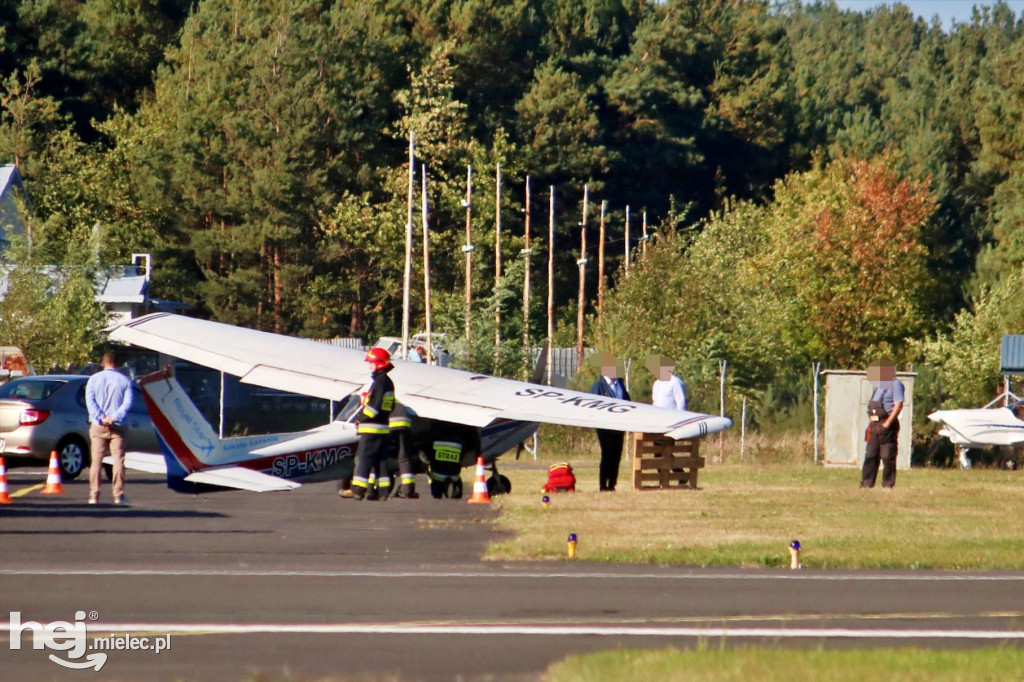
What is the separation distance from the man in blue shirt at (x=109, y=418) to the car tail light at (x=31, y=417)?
4.67 meters

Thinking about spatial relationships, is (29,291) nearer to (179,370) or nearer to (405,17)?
(179,370)

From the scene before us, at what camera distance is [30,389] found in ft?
73.3

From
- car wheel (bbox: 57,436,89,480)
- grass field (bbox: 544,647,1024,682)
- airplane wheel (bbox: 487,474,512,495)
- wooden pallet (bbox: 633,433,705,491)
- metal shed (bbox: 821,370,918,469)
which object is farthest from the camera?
metal shed (bbox: 821,370,918,469)

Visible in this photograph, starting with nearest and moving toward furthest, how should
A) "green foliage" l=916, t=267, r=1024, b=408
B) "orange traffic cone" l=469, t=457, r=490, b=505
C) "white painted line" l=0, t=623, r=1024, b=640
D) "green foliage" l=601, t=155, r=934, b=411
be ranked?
"white painted line" l=0, t=623, r=1024, b=640
"orange traffic cone" l=469, t=457, r=490, b=505
"green foliage" l=916, t=267, r=1024, b=408
"green foliage" l=601, t=155, r=934, b=411

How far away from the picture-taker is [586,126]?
248 ft

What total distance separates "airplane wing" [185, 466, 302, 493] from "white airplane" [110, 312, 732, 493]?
0.04 ft

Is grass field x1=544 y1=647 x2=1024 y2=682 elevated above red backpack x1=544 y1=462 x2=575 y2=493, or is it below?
below

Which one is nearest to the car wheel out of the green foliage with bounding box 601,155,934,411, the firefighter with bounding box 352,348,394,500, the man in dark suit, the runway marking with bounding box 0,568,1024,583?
the firefighter with bounding box 352,348,394,500

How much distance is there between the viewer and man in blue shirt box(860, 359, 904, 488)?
2064cm

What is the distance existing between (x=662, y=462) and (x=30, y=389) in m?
9.50

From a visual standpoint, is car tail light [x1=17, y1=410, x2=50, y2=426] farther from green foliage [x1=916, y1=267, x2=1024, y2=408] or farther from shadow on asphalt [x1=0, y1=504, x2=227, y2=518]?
green foliage [x1=916, y1=267, x2=1024, y2=408]

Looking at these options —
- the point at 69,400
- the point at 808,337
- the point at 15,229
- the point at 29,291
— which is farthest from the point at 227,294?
the point at 69,400

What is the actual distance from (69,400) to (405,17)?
60.7 metres

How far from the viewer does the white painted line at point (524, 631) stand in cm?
927
